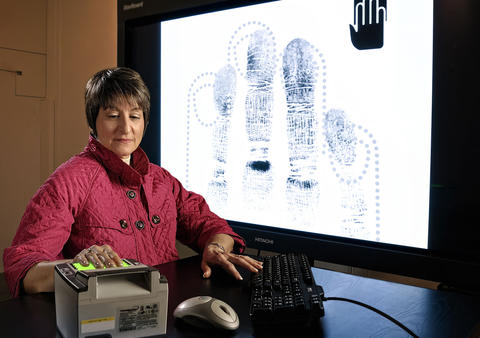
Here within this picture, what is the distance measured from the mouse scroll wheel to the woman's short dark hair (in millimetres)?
663

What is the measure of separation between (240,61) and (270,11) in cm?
16

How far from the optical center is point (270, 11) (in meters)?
1.22

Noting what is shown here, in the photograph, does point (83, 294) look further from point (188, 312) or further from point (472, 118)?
point (472, 118)

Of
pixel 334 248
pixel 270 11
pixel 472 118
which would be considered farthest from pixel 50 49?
pixel 472 118

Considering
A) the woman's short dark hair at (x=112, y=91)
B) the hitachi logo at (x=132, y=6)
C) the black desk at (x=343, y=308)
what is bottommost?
the black desk at (x=343, y=308)

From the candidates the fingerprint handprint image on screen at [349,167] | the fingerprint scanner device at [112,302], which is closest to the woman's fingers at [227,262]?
the fingerprint handprint image on screen at [349,167]

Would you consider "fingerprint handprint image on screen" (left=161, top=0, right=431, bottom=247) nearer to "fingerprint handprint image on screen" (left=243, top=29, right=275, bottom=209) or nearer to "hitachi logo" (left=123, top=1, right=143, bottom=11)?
"fingerprint handprint image on screen" (left=243, top=29, right=275, bottom=209)

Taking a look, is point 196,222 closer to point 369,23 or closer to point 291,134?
point 291,134

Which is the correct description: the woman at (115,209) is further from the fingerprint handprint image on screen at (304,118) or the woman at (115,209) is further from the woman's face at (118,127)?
the fingerprint handprint image on screen at (304,118)

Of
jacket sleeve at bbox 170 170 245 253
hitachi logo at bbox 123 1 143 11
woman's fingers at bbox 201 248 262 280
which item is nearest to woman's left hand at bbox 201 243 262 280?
woman's fingers at bbox 201 248 262 280

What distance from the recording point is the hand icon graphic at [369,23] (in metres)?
1.02

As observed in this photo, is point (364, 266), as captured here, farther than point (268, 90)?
No

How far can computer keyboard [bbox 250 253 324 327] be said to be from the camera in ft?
2.34

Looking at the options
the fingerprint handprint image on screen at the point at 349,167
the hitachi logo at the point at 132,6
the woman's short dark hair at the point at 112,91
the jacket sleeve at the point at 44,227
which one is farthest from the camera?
the hitachi logo at the point at 132,6
